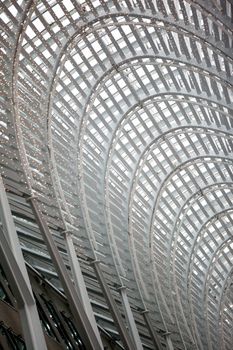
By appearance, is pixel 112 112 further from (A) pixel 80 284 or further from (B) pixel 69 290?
(B) pixel 69 290

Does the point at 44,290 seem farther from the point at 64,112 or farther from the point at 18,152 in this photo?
the point at 64,112

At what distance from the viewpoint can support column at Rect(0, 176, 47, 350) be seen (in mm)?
14273

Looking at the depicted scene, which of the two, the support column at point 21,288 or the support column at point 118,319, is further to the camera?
the support column at point 118,319

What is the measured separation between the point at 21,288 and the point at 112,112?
65.3ft

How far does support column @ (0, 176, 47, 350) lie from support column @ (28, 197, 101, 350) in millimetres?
2968

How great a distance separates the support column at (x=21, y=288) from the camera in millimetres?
14273

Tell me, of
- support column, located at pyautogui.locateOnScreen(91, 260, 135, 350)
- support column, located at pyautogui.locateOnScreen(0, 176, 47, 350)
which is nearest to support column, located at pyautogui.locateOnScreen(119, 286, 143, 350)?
support column, located at pyautogui.locateOnScreen(91, 260, 135, 350)

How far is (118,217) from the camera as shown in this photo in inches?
1389

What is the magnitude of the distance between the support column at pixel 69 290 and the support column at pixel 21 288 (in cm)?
297

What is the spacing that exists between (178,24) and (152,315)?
54.1ft

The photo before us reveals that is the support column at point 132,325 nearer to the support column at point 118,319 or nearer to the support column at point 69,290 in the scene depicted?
the support column at point 118,319

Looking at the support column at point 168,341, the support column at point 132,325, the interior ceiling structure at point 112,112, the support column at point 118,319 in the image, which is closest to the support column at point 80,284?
the interior ceiling structure at point 112,112

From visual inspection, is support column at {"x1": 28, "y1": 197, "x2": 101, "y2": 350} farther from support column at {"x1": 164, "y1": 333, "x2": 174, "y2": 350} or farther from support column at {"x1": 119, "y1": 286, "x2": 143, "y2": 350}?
support column at {"x1": 164, "y1": 333, "x2": 174, "y2": 350}

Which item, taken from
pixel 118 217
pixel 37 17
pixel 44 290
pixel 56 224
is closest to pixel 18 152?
pixel 56 224
